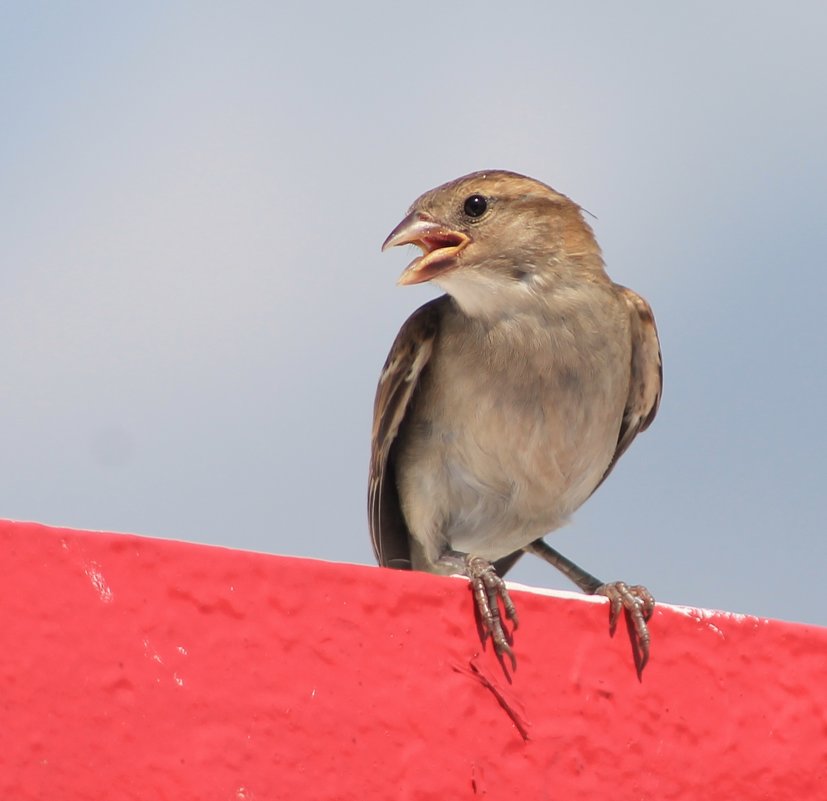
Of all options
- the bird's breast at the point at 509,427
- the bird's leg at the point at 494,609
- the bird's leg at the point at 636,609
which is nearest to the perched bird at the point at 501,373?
the bird's breast at the point at 509,427

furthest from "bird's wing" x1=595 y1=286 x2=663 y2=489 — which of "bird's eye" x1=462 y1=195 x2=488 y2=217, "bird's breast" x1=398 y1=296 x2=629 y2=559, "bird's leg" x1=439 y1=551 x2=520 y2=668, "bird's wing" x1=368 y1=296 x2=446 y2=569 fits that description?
"bird's leg" x1=439 y1=551 x2=520 y2=668

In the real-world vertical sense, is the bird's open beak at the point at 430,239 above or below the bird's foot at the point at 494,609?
above

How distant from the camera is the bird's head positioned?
17.8ft

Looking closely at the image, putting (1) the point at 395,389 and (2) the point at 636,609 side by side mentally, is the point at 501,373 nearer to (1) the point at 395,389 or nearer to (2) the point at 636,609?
(1) the point at 395,389

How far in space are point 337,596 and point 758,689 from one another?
1.13 metres

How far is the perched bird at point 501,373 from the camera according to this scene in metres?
5.33

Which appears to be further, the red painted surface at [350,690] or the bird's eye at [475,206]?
the bird's eye at [475,206]

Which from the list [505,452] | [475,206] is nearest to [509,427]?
[505,452]

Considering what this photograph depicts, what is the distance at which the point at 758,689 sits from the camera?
3.31 meters

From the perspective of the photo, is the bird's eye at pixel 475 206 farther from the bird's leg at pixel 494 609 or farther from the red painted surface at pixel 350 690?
the bird's leg at pixel 494 609

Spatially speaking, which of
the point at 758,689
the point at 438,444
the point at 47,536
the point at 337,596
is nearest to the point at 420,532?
the point at 438,444

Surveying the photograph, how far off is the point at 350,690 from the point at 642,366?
3387 millimetres

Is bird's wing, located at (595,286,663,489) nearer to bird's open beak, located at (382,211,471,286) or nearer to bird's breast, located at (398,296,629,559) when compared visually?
bird's breast, located at (398,296,629,559)

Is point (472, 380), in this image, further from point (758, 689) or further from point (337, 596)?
point (337, 596)
